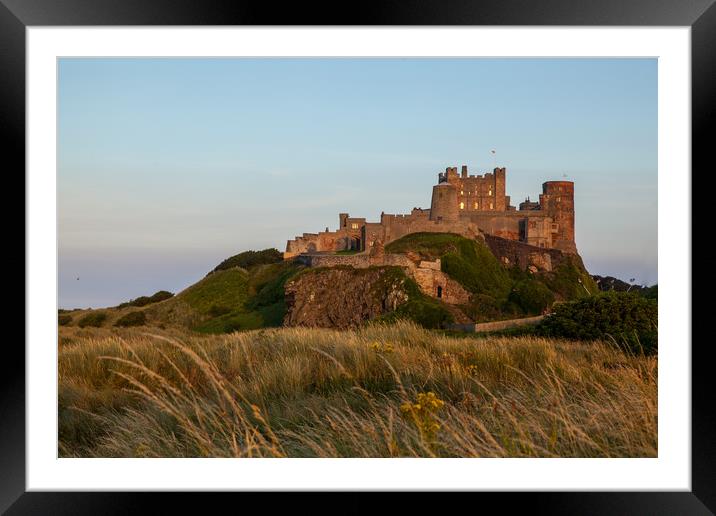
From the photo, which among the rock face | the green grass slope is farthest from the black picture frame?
the green grass slope

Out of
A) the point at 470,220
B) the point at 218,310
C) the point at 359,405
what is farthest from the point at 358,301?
the point at 359,405

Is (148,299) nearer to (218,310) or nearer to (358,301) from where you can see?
(218,310)

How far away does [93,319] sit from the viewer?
33344 mm

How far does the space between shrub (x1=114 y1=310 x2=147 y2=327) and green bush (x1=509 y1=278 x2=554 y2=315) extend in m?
22.2

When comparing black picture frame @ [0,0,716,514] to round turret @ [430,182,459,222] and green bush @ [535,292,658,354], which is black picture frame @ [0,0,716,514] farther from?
round turret @ [430,182,459,222]

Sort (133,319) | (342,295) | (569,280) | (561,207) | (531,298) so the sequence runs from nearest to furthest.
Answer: (531,298) < (342,295) < (133,319) < (569,280) < (561,207)

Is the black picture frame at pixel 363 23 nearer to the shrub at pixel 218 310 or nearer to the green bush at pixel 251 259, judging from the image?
the shrub at pixel 218 310

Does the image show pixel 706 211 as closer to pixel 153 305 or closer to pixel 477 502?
pixel 477 502

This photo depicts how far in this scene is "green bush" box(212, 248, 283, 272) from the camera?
53.0m

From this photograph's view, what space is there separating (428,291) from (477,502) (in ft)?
111

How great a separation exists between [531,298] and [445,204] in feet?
44.3

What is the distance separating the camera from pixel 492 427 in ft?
12.2

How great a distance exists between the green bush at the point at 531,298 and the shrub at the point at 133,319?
2217cm

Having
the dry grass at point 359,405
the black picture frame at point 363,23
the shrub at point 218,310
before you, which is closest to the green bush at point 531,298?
the shrub at point 218,310
